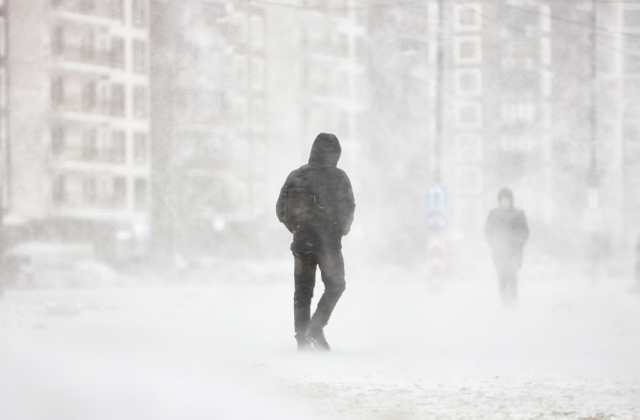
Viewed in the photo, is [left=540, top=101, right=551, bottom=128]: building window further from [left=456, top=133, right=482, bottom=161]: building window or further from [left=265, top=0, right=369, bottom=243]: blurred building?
[left=265, top=0, right=369, bottom=243]: blurred building

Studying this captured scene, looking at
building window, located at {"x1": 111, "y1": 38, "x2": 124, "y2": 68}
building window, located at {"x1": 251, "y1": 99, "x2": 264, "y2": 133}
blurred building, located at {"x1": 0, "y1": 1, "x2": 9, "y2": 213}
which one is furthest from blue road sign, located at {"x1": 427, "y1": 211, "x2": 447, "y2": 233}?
building window, located at {"x1": 251, "y1": 99, "x2": 264, "y2": 133}

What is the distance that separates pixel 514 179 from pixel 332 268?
92.1m

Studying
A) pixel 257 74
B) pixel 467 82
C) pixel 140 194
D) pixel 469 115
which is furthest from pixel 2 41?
pixel 469 115

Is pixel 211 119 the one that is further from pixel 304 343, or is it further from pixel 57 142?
pixel 304 343

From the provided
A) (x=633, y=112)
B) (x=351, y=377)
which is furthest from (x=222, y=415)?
(x=633, y=112)

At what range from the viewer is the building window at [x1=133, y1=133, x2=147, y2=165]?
6106cm

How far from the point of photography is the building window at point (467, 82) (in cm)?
8838

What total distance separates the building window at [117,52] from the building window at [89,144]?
14.2 ft

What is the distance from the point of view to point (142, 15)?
208 feet

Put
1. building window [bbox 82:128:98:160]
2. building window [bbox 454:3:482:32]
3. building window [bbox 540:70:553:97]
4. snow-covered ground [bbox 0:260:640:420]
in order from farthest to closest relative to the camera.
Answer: building window [bbox 540:70:553:97]
building window [bbox 454:3:482:32]
building window [bbox 82:128:98:160]
snow-covered ground [bbox 0:260:640:420]

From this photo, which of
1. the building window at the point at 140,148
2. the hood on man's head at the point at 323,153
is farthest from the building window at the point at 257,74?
the hood on man's head at the point at 323,153

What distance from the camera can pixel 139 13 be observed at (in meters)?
63.4

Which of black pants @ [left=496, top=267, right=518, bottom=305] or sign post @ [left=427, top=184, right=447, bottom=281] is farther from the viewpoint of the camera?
sign post @ [left=427, top=184, right=447, bottom=281]

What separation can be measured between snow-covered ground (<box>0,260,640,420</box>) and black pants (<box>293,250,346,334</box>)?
1.09ft
